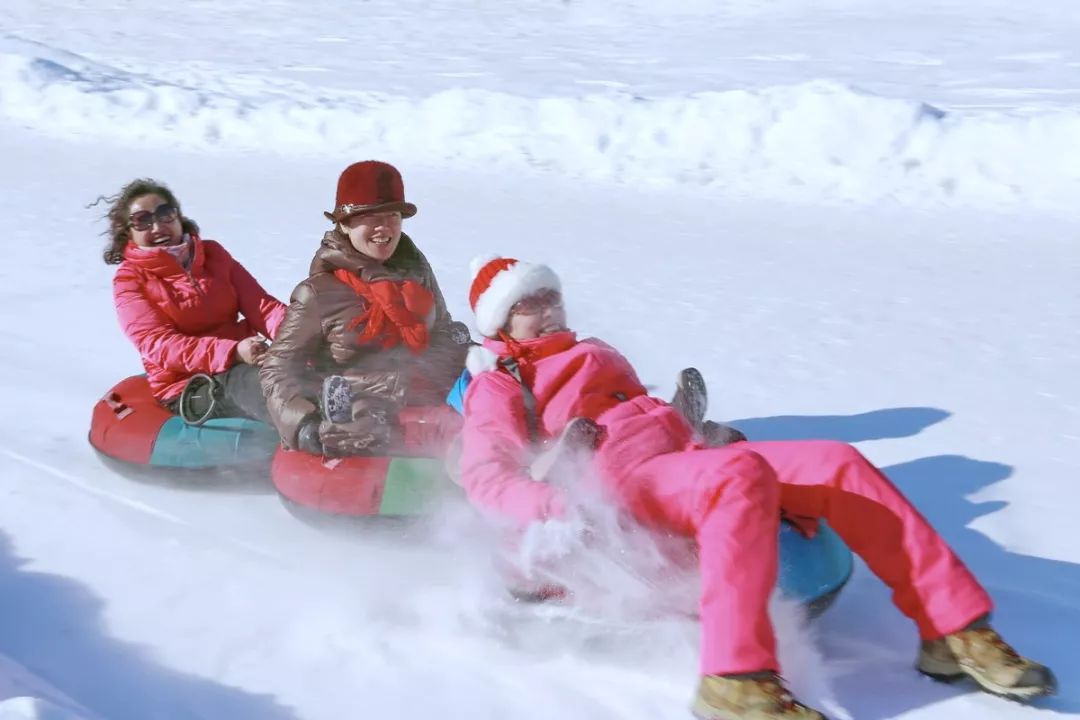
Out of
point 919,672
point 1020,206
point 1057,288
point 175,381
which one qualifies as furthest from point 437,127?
point 919,672

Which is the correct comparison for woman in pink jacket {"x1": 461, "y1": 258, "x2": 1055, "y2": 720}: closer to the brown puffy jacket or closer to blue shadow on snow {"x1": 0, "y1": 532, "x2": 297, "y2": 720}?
the brown puffy jacket

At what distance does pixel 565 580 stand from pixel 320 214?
5652 mm

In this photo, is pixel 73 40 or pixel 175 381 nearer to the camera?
pixel 175 381

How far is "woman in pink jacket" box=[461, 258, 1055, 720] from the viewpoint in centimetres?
251

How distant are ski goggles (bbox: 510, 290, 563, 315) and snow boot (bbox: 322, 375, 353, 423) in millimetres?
598

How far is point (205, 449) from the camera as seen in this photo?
13.0ft

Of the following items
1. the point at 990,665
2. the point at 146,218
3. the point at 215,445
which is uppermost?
the point at 146,218

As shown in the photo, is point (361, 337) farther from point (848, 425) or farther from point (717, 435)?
point (848, 425)

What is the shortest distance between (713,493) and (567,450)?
1.21 feet

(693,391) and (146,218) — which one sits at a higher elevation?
(146,218)

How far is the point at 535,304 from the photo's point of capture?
320cm

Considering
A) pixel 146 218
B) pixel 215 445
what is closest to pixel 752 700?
pixel 215 445

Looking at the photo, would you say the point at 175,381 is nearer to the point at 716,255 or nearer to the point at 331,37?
the point at 716,255

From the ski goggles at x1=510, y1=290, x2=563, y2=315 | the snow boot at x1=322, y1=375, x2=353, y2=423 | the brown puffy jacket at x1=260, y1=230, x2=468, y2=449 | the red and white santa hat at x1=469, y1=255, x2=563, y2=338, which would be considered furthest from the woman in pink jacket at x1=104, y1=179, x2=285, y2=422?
the ski goggles at x1=510, y1=290, x2=563, y2=315
